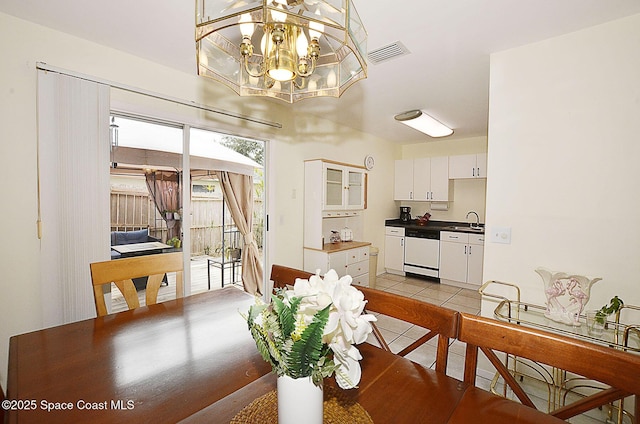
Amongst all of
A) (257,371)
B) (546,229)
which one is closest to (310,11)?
(257,371)

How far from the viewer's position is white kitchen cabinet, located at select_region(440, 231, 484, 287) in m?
Result: 4.48

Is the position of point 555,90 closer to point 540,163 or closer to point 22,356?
point 540,163

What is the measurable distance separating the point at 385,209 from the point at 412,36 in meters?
3.73

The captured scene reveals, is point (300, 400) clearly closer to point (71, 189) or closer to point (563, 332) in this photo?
point (563, 332)

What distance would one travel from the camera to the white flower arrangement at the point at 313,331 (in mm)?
629

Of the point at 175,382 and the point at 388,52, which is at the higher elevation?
the point at 388,52

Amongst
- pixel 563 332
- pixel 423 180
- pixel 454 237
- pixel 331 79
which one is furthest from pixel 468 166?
pixel 331 79

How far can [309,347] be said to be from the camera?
24.6 inches

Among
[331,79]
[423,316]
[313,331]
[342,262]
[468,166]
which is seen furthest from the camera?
[468,166]

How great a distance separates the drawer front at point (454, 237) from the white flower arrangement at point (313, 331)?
4443 mm

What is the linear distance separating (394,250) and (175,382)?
15.8 feet

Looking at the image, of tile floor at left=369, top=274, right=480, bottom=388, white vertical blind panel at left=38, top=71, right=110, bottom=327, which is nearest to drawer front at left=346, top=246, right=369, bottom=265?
tile floor at left=369, top=274, right=480, bottom=388

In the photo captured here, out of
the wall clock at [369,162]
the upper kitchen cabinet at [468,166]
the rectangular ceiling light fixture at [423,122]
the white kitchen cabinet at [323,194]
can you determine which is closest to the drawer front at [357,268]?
the white kitchen cabinet at [323,194]

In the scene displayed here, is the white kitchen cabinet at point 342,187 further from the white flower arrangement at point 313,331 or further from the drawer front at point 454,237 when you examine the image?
the white flower arrangement at point 313,331
